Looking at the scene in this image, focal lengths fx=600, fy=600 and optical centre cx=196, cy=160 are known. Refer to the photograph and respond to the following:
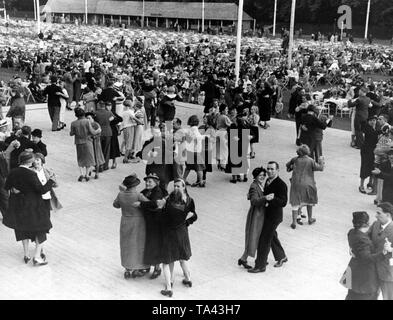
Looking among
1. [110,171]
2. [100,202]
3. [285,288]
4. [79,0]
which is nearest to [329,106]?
[110,171]

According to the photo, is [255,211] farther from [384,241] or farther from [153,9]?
[153,9]

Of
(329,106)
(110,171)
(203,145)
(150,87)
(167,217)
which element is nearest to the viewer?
(167,217)

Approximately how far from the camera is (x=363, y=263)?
583cm

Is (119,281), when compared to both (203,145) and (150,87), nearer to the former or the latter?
(203,145)

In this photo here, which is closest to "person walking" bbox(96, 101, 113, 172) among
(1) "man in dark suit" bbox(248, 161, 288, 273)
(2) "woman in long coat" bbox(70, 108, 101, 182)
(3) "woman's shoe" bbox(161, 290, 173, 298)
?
(2) "woman in long coat" bbox(70, 108, 101, 182)

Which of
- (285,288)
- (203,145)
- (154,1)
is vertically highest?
(154,1)

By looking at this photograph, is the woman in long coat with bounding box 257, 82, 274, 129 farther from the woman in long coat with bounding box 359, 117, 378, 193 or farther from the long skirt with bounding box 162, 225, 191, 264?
the long skirt with bounding box 162, 225, 191, 264

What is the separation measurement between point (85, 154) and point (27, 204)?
393 centimetres

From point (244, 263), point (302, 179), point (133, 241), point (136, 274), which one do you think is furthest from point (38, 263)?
point (302, 179)

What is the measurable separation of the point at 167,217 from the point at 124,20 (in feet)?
227

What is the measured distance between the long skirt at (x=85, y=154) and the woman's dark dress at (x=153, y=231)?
4.48 m

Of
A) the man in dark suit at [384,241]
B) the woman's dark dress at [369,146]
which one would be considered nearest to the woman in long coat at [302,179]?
the woman's dark dress at [369,146]

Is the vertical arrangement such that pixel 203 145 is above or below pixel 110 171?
above

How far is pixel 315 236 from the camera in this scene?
901cm
